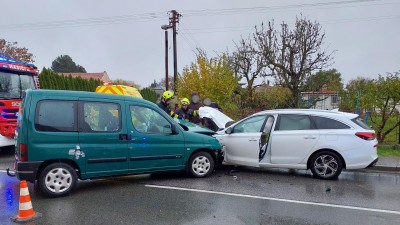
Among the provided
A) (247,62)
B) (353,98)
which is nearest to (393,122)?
(353,98)

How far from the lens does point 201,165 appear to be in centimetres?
792

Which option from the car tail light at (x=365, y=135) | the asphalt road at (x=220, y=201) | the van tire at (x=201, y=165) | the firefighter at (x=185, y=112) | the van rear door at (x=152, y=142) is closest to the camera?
the asphalt road at (x=220, y=201)

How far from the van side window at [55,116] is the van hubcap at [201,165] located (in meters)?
2.71

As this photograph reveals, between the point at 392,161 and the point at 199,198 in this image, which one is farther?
the point at 392,161

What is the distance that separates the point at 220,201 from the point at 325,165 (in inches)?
120

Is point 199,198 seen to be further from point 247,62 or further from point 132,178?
point 247,62

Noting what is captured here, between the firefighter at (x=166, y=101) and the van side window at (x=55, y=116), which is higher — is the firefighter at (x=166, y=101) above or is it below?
above

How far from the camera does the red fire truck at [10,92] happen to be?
10.8 metres

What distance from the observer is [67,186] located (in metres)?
6.32

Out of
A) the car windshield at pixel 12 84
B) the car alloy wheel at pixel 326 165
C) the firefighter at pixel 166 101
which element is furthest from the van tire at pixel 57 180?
the car windshield at pixel 12 84

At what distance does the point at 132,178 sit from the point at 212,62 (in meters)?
12.6

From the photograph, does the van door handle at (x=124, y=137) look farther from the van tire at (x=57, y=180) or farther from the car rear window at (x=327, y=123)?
the car rear window at (x=327, y=123)

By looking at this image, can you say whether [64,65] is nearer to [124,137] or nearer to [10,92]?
[10,92]

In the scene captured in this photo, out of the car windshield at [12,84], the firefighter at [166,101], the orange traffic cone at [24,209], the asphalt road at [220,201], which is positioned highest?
the car windshield at [12,84]
